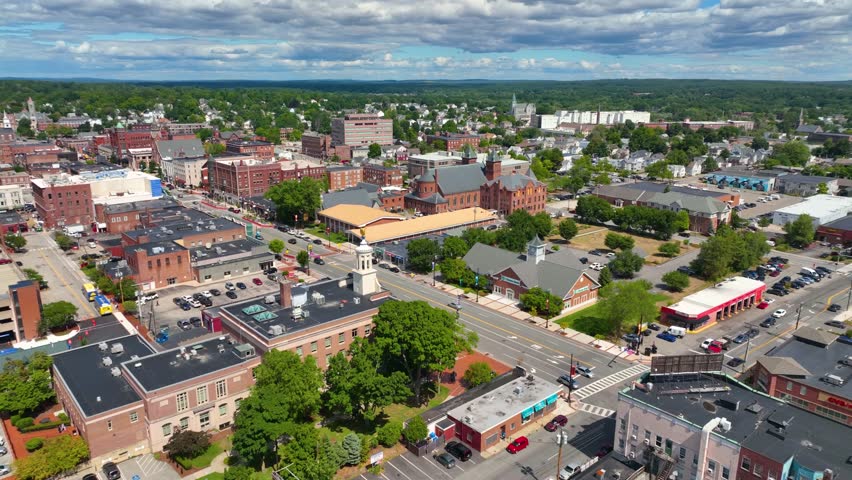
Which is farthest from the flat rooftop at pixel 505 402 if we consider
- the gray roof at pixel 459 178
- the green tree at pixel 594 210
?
the gray roof at pixel 459 178

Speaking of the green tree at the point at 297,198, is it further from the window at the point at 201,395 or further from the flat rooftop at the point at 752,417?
the flat rooftop at the point at 752,417

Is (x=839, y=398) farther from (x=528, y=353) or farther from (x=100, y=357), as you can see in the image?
(x=100, y=357)

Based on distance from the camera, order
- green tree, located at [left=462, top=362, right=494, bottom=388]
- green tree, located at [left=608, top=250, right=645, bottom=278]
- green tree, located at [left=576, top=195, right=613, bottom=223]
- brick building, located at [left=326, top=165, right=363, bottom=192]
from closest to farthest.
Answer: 1. green tree, located at [left=462, top=362, right=494, bottom=388]
2. green tree, located at [left=608, top=250, right=645, bottom=278]
3. green tree, located at [left=576, top=195, right=613, bottom=223]
4. brick building, located at [left=326, top=165, right=363, bottom=192]

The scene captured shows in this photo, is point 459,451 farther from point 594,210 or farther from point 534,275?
point 594,210

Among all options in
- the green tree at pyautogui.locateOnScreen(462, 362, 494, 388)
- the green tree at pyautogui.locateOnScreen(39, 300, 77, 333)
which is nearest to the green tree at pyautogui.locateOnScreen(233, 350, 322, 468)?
the green tree at pyautogui.locateOnScreen(462, 362, 494, 388)

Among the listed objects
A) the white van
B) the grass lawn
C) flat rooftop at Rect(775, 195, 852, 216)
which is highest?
flat rooftop at Rect(775, 195, 852, 216)

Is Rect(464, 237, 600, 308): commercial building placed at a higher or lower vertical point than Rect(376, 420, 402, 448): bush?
higher

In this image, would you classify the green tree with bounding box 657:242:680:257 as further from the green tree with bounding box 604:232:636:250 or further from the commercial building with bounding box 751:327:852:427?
the commercial building with bounding box 751:327:852:427

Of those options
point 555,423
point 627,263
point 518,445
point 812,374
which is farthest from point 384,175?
point 812,374
